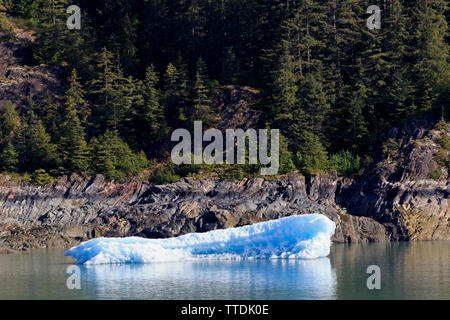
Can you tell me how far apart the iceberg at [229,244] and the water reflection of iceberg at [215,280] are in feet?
1.69

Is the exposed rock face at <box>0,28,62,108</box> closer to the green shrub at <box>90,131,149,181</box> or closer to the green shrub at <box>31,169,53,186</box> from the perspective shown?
the green shrub at <box>90,131,149,181</box>

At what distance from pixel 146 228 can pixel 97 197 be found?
27.4 ft

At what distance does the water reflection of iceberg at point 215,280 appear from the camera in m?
25.6

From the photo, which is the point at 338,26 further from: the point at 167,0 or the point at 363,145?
the point at 167,0

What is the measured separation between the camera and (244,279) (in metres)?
29.3

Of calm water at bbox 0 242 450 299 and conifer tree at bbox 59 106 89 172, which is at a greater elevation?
conifer tree at bbox 59 106 89 172

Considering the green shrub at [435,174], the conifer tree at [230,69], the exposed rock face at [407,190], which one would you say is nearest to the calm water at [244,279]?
the exposed rock face at [407,190]

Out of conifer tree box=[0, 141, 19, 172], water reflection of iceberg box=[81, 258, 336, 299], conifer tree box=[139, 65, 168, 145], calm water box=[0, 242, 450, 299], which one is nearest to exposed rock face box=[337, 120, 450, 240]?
calm water box=[0, 242, 450, 299]

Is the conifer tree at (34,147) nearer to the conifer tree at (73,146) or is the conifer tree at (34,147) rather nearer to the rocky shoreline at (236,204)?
the conifer tree at (73,146)

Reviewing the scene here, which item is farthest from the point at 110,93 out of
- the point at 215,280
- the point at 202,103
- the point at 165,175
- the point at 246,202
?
the point at 215,280

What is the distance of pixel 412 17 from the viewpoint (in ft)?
215

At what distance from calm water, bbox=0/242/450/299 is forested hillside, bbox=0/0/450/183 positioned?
19506mm

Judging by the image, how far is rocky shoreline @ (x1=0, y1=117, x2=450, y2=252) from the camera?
4853cm

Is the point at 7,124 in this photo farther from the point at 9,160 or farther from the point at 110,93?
the point at 110,93
